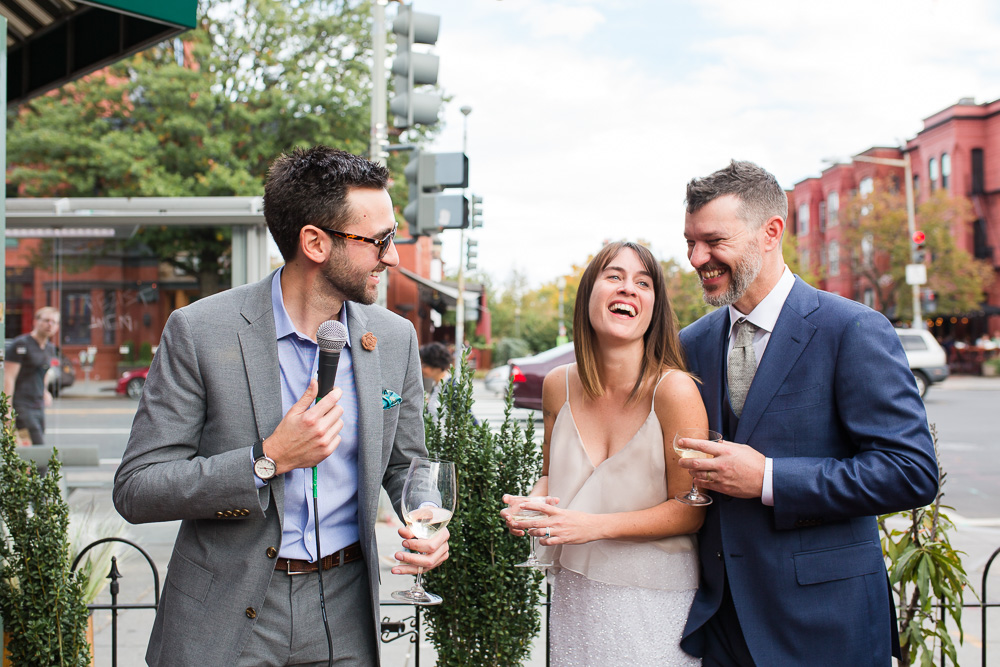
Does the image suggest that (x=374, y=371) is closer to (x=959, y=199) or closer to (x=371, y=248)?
(x=371, y=248)

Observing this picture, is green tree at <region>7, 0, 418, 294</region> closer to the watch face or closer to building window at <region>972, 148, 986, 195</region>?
the watch face

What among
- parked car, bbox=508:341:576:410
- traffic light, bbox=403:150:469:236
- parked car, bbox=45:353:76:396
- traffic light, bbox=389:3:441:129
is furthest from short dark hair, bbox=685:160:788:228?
parked car, bbox=508:341:576:410

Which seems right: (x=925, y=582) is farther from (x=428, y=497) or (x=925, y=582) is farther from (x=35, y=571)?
(x=35, y=571)

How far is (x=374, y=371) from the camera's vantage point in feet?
6.89

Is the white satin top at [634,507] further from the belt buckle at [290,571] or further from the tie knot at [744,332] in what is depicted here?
the belt buckle at [290,571]

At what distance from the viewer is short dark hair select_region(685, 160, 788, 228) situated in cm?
224

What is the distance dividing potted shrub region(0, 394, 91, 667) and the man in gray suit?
1125mm

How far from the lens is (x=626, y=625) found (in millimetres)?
2240

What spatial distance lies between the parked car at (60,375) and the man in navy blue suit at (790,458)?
8266mm

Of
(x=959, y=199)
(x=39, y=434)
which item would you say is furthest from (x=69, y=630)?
(x=959, y=199)

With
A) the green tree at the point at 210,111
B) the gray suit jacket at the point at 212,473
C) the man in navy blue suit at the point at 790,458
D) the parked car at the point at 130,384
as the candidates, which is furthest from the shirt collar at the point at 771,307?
the green tree at the point at 210,111

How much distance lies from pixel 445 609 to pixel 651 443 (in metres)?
1.20

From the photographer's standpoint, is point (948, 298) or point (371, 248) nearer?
point (371, 248)

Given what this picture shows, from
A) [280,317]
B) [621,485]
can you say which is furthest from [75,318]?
[621,485]
